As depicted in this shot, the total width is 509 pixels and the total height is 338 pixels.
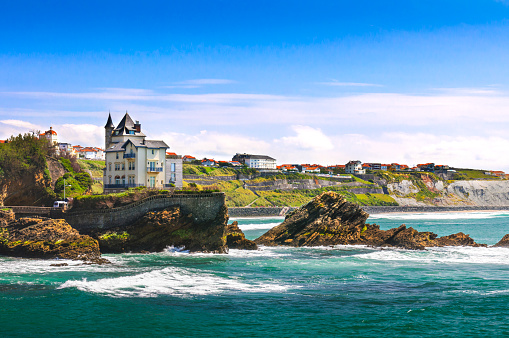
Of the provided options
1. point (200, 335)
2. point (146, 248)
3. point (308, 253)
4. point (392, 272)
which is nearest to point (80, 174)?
point (146, 248)

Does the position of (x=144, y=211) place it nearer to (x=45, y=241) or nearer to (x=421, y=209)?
(x=45, y=241)

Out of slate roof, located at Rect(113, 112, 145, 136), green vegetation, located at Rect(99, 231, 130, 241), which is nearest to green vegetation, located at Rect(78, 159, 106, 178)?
slate roof, located at Rect(113, 112, 145, 136)

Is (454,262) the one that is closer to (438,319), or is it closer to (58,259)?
(438,319)

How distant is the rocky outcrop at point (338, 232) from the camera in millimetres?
54825

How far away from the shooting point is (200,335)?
68.6 feet

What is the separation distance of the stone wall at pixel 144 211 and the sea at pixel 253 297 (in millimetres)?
4535

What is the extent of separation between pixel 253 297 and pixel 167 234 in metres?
20.3

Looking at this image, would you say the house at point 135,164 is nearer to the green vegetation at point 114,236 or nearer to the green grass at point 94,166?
the green vegetation at point 114,236

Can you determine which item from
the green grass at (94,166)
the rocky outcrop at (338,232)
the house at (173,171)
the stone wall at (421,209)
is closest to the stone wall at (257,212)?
the stone wall at (421,209)

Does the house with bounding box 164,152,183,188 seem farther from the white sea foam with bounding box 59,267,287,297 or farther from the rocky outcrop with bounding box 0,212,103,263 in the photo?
the white sea foam with bounding box 59,267,287,297

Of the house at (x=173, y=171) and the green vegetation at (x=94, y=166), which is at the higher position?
the green vegetation at (x=94, y=166)

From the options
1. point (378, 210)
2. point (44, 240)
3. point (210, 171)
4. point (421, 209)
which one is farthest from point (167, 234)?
point (421, 209)

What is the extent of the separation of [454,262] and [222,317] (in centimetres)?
2635

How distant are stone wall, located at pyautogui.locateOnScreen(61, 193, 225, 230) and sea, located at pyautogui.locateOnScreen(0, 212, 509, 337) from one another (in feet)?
14.9
